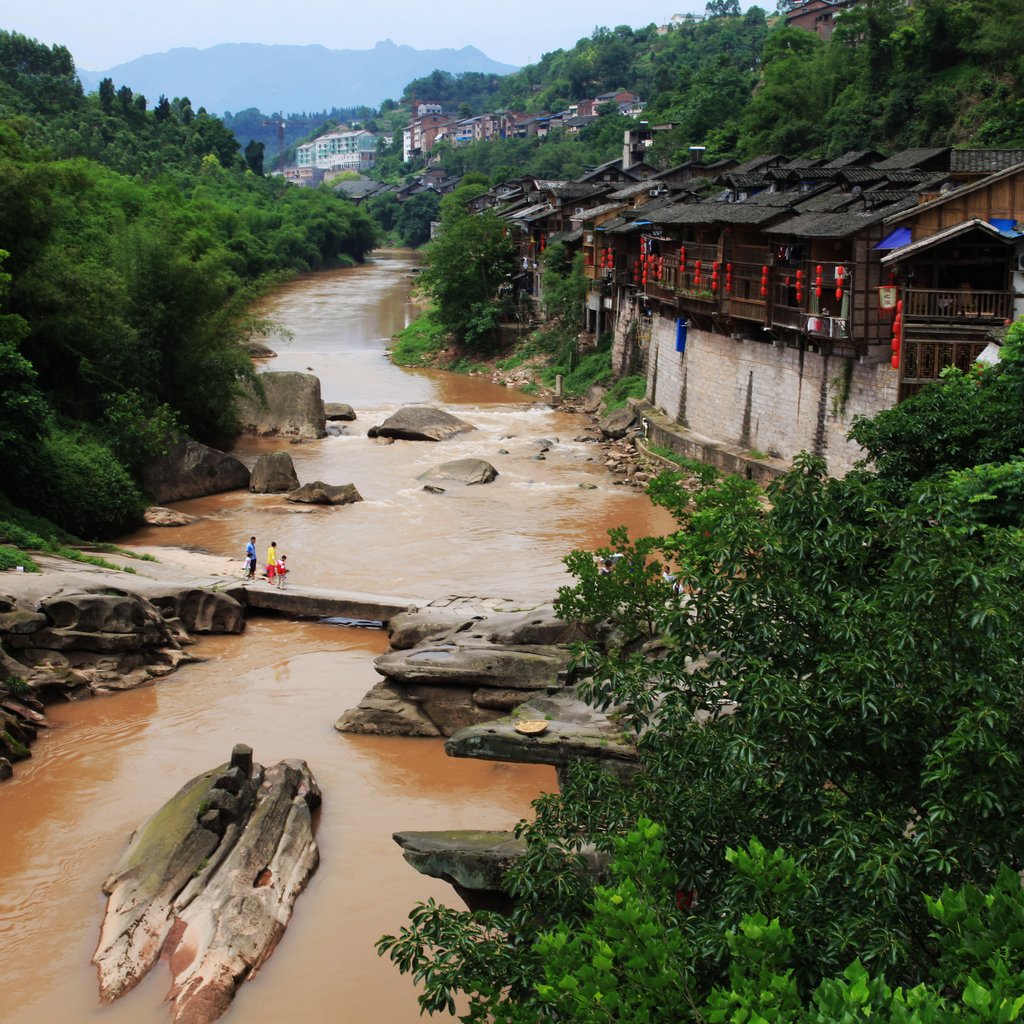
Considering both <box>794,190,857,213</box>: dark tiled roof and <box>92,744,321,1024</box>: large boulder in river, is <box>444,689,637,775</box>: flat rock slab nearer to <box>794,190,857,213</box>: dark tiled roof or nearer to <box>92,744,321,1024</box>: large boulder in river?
<box>92,744,321,1024</box>: large boulder in river

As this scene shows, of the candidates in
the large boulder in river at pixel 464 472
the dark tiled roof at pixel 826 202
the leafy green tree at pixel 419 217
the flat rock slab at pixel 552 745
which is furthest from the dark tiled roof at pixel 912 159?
the leafy green tree at pixel 419 217

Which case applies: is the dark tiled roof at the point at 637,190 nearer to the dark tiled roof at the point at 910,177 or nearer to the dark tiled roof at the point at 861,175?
the dark tiled roof at the point at 861,175

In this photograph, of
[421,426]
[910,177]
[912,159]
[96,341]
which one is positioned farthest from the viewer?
[421,426]

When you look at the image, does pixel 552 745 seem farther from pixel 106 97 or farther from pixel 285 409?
pixel 106 97

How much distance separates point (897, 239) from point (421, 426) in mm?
19445

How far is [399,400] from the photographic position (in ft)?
165

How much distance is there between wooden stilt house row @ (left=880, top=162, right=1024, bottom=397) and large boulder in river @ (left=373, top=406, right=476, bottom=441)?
18.6 m

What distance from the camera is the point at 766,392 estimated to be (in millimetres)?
32844

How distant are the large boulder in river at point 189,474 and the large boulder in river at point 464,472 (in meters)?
5.48

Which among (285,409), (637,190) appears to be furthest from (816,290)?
(637,190)

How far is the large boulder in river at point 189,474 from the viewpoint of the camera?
109 feet

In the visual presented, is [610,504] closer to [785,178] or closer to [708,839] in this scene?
[785,178]

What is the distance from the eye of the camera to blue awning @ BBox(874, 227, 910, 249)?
2686cm

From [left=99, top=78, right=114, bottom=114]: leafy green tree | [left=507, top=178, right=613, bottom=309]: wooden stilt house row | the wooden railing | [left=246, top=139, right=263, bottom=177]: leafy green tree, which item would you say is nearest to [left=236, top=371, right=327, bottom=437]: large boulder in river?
[left=507, top=178, right=613, bottom=309]: wooden stilt house row
